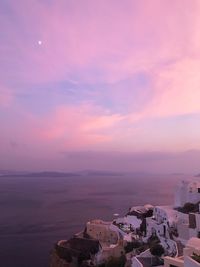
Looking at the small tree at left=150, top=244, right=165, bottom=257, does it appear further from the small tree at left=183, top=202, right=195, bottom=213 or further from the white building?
the small tree at left=183, top=202, right=195, bottom=213

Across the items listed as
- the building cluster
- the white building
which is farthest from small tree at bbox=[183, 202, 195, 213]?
the white building

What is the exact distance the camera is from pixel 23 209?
236ft

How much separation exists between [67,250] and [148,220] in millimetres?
7036

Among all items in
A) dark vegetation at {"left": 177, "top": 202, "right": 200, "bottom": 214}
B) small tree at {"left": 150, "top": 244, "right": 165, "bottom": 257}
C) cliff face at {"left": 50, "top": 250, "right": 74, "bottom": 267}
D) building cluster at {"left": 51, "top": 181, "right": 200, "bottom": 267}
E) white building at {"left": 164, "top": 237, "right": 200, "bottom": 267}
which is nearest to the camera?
white building at {"left": 164, "top": 237, "right": 200, "bottom": 267}

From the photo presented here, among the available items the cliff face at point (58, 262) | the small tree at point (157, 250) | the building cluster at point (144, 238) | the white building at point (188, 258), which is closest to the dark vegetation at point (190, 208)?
the building cluster at point (144, 238)

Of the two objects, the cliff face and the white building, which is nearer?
the white building

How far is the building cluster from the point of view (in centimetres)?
2131

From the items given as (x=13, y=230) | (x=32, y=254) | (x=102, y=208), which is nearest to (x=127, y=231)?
(x=32, y=254)

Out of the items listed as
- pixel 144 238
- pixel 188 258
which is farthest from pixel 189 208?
pixel 188 258

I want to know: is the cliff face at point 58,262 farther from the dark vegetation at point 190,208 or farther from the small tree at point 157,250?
the dark vegetation at point 190,208

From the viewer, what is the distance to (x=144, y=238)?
91.7 feet

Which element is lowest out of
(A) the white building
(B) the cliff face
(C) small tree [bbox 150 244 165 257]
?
(B) the cliff face

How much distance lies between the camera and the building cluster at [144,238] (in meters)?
21.3

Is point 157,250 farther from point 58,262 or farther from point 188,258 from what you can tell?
point 58,262
